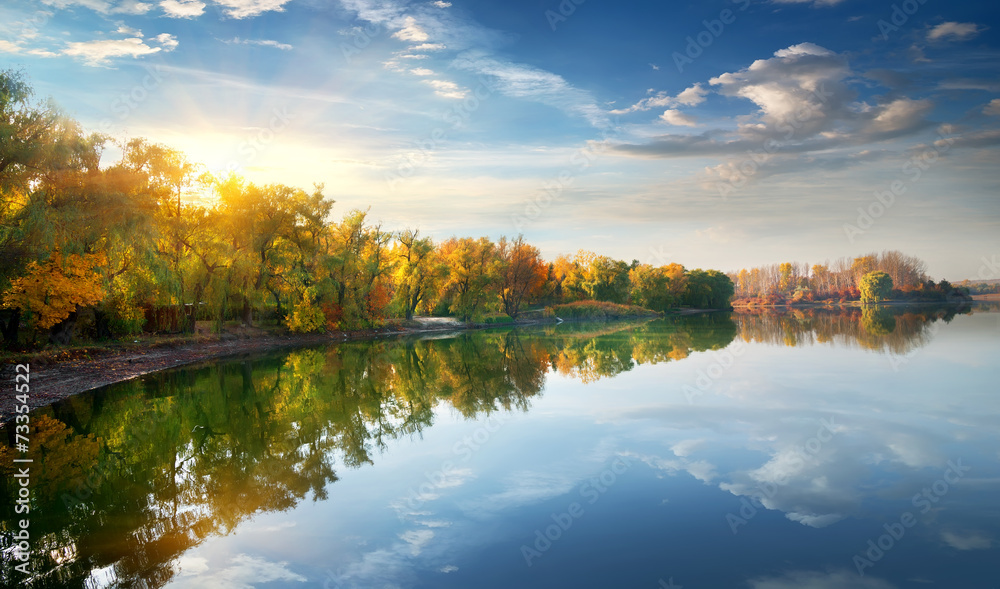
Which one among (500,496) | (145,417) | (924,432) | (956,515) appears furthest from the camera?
(145,417)

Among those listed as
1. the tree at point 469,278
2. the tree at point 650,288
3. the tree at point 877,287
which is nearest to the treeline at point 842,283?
the tree at point 877,287

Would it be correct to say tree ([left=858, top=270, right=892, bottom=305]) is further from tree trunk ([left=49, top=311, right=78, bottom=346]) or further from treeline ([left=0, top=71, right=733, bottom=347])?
tree trunk ([left=49, top=311, right=78, bottom=346])

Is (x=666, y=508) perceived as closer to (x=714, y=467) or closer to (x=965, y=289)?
(x=714, y=467)

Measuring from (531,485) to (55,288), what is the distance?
2060 cm

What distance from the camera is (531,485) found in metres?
9.20

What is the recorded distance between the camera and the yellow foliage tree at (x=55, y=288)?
19.8 meters

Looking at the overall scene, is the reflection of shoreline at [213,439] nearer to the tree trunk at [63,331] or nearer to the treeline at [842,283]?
the tree trunk at [63,331]

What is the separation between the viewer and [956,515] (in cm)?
744

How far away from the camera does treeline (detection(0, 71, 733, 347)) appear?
1962cm

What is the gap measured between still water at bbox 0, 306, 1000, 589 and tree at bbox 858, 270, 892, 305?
97892mm

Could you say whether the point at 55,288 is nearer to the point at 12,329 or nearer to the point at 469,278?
the point at 12,329

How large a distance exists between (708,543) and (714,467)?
3.13 m

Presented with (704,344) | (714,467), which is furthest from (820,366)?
(714,467)

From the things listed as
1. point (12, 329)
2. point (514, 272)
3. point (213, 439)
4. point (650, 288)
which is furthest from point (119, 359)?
point (650, 288)
